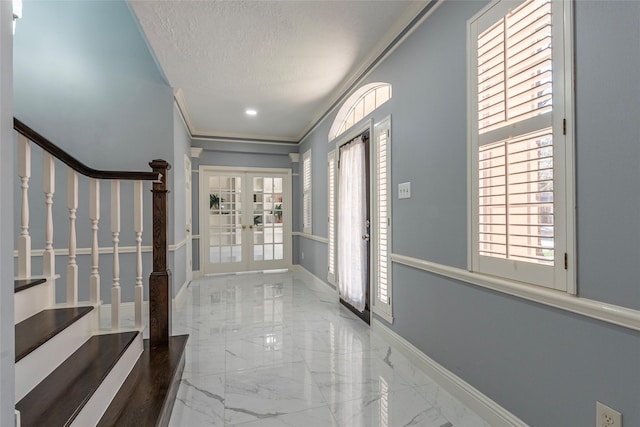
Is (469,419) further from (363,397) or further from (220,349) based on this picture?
(220,349)

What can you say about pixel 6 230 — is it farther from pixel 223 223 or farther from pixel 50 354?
pixel 223 223

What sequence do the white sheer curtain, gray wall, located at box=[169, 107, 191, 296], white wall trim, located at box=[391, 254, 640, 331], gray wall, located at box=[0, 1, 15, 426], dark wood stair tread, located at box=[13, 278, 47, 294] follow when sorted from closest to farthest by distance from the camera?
gray wall, located at box=[0, 1, 15, 426], white wall trim, located at box=[391, 254, 640, 331], dark wood stair tread, located at box=[13, 278, 47, 294], the white sheer curtain, gray wall, located at box=[169, 107, 191, 296]

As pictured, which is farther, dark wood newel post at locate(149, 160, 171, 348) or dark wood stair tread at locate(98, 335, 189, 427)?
dark wood newel post at locate(149, 160, 171, 348)

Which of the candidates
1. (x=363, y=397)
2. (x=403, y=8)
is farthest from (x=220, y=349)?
(x=403, y=8)

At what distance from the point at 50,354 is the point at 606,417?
237 centimetres

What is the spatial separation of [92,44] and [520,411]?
473 centimetres

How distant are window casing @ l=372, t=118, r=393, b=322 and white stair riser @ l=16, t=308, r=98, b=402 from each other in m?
2.18

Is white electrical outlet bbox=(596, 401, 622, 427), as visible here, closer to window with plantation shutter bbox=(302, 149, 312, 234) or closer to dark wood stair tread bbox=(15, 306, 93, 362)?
dark wood stair tread bbox=(15, 306, 93, 362)

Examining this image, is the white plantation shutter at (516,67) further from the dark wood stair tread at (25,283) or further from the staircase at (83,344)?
the dark wood stair tread at (25,283)

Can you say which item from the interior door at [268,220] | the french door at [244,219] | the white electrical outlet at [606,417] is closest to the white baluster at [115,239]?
the white electrical outlet at [606,417]

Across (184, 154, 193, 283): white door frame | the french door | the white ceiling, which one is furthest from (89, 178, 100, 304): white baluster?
the french door

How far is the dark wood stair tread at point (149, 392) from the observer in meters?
1.49

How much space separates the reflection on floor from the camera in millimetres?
1790

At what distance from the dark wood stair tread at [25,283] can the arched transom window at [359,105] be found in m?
2.78
